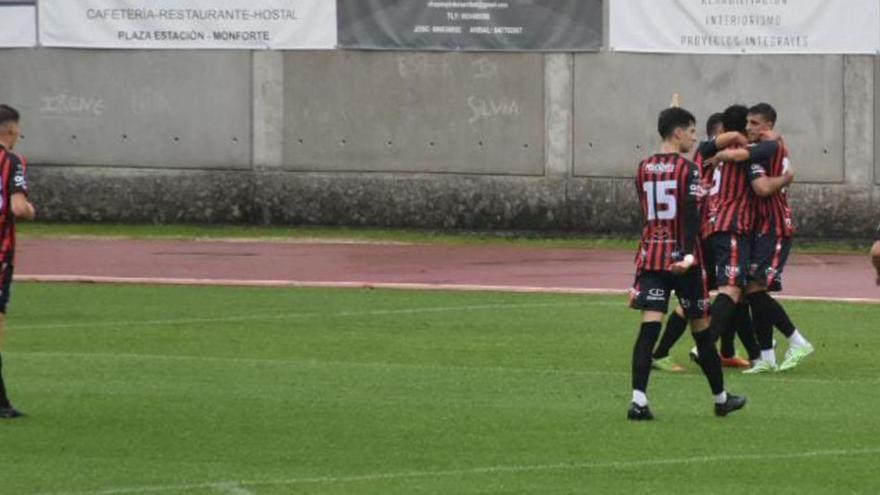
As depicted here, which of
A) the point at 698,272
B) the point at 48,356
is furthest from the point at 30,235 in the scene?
the point at 698,272

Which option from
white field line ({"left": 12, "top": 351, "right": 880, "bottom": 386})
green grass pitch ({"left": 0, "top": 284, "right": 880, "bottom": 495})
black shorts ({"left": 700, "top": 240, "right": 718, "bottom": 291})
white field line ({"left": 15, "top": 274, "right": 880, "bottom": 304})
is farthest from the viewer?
white field line ({"left": 15, "top": 274, "right": 880, "bottom": 304})

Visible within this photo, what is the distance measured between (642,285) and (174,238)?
15.2m

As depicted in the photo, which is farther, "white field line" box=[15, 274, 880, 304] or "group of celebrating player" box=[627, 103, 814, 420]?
"white field line" box=[15, 274, 880, 304]

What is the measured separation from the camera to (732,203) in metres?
15.3

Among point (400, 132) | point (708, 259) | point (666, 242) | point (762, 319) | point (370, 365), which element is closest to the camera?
point (666, 242)

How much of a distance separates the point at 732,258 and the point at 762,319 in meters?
0.51

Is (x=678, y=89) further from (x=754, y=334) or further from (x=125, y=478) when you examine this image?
(x=125, y=478)

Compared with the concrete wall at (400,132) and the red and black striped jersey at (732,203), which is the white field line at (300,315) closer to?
the red and black striped jersey at (732,203)

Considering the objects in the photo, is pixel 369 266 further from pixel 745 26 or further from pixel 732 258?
pixel 732 258

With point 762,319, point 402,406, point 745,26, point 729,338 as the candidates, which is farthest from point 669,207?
point 745,26

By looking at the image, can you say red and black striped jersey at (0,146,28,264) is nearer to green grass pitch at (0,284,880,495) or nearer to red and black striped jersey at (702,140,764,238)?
green grass pitch at (0,284,880,495)

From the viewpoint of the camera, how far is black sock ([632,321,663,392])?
1239 cm

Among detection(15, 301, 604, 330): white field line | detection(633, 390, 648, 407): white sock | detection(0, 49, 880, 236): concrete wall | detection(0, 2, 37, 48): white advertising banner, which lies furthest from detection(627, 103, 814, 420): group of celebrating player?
detection(0, 2, 37, 48): white advertising banner

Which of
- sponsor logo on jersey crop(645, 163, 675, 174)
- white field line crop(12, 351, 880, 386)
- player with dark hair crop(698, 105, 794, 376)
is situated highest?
sponsor logo on jersey crop(645, 163, 675, 174)
